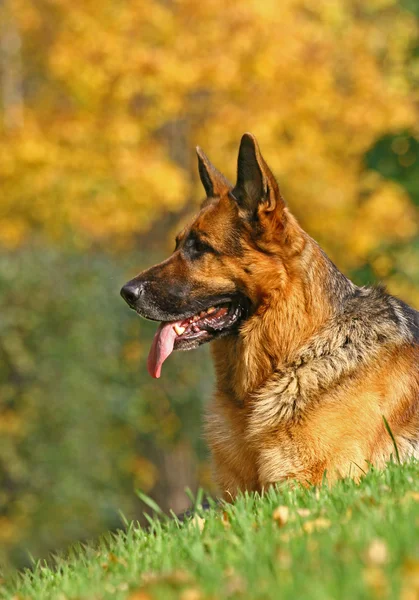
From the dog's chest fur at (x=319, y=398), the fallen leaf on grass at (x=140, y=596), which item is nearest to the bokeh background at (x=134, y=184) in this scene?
the dog's chest fur at (x=319, y=398)

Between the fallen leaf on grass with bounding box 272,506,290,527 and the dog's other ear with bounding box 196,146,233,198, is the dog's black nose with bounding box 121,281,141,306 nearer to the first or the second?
the dog's other ear with bounding box 196,146,233,198

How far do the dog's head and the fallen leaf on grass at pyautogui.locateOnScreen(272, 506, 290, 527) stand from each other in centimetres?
180

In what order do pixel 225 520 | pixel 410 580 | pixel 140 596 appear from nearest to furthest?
pixel 410 580 → pixel 140 596 → pixel 225 520

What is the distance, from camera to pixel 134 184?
15.6 m

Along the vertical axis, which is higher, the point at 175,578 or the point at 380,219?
the point at 380,219

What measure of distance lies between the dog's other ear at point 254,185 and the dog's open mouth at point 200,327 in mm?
585

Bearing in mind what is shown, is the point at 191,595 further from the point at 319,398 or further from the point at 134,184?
the point at 134,184

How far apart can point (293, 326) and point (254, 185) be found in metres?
0.84

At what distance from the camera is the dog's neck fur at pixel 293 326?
18.3 feet

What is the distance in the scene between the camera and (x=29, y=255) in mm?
12516

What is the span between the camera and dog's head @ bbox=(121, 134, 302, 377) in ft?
18.3

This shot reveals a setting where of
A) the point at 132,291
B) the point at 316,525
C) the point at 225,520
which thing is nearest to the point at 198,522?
the point at 225,520

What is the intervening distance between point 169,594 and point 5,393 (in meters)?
9.59

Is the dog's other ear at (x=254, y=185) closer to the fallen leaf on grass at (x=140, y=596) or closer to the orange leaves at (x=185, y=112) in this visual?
the fallen leaf on grass at (x=140, y=596)
